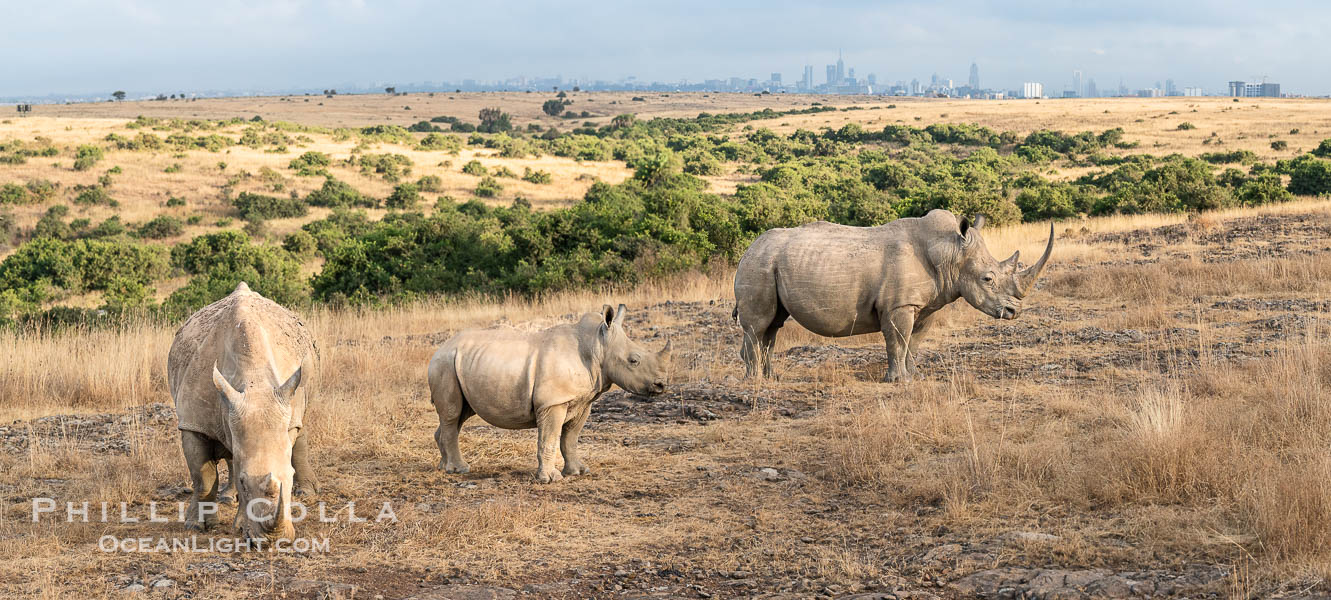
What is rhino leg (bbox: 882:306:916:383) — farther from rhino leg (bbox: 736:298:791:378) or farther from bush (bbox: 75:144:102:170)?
bush (bbox: 75:144:102:170)

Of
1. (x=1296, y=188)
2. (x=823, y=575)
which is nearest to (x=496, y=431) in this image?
(x=823, y=575)

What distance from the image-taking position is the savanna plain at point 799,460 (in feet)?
18.2

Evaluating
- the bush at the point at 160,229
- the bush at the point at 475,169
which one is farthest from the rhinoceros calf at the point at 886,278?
the bush at the point at 475,169

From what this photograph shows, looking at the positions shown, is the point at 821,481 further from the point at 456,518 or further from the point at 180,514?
Result: the point at 180,514

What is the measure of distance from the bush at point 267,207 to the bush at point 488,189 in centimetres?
703

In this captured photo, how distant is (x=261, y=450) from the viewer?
5.55 metres

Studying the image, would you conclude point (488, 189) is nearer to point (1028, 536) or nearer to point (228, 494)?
point (228, 494)

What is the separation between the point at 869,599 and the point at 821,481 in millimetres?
2202

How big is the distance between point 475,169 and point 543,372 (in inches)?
1728

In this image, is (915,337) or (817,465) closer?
(817,465)

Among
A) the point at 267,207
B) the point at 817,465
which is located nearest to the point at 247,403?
the point at 817,465

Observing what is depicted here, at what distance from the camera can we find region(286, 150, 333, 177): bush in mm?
46844

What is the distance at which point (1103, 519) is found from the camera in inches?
240

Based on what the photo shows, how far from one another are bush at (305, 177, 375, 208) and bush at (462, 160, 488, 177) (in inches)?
298
